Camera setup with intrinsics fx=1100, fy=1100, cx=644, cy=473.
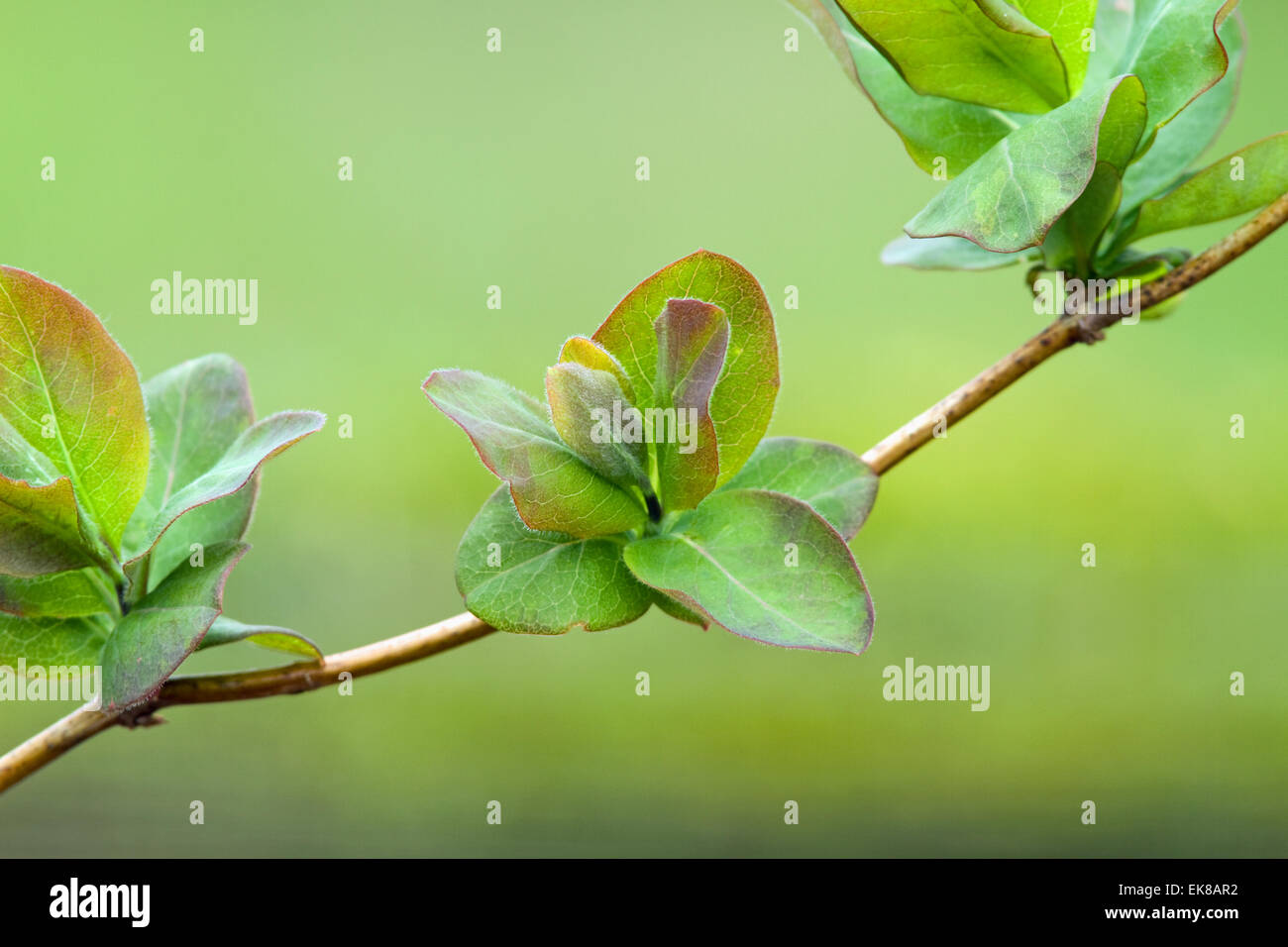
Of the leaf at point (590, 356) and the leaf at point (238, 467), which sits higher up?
the leaf at point (590, 356)

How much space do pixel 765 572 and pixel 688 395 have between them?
49 mm

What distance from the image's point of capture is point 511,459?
0.27 metres

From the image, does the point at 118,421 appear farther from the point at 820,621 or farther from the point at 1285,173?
the point at 1285,173

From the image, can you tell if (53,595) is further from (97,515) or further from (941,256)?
(941,256)

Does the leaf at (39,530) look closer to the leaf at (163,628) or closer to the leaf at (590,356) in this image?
the leaf at (163,628)

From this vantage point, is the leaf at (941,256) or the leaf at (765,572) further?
the leaf at (941,256)

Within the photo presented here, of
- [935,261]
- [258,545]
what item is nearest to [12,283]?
[935,261]

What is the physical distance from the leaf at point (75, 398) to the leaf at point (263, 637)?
4cm

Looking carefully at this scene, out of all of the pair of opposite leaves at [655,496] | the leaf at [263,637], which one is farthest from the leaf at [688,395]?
the leaf at [263,637]

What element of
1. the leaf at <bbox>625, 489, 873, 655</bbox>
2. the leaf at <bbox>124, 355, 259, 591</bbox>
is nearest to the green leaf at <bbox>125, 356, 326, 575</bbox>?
the leaf at <bbox>124, 355, 259, 591</bbox>

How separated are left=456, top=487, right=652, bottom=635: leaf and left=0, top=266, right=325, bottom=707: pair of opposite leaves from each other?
5 centimetres

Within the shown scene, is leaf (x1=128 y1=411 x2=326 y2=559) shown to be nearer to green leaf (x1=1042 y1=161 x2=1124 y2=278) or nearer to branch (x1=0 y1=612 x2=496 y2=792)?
branch (x1=0 y1=612 x2=496 y2=792)

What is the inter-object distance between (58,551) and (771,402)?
0.19 metres

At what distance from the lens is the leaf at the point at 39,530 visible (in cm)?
27
